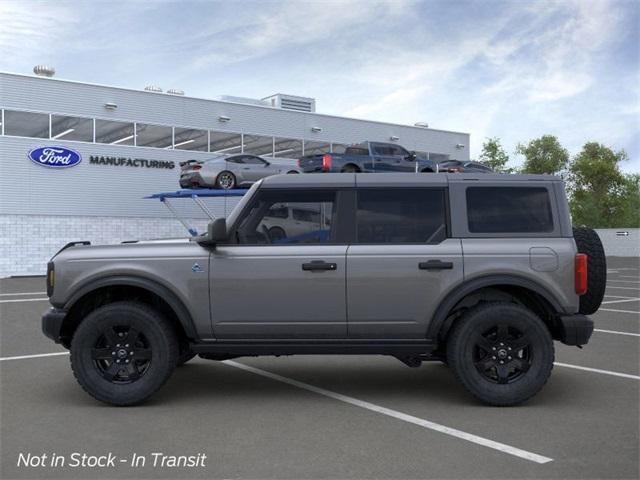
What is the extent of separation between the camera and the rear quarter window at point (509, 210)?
593 centimetres

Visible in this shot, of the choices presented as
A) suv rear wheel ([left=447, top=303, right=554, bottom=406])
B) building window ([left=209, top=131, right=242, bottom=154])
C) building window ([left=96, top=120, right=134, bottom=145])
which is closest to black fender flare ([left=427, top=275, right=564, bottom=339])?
suv rear wheel ([left=447, top=303, right=554, bottom=406])

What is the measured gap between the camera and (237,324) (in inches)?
229

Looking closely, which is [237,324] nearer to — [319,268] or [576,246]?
[319,268]

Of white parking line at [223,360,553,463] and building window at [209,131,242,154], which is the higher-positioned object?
building window at [209,131,242,154]

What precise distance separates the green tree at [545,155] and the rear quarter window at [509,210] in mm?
73701

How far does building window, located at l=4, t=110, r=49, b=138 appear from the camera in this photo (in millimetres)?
27484

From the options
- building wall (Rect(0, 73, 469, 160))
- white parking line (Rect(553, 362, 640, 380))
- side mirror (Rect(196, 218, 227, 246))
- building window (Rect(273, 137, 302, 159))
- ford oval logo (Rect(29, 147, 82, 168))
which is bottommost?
white parking line (Rect(553, 362, 640, 380))

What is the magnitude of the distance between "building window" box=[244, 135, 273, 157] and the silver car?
9.45 metres

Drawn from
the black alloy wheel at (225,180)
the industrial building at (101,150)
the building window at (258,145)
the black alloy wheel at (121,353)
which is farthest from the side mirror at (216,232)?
the building window at (258,145)

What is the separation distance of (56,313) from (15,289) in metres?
16.4

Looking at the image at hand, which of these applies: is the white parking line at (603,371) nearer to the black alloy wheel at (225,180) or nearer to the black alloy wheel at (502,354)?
the black alloy wheel at (502,354)

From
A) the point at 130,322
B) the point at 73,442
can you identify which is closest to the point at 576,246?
the point at 130,322

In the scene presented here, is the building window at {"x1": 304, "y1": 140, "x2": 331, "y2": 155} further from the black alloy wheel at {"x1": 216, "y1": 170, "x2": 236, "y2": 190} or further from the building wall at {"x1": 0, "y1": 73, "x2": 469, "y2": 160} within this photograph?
the black alloy wheel at {"x1": 216, "y1": 170, "x2": 236, "y2": 190}

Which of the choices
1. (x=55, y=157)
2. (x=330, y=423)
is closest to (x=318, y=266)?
(x=330, y=423)
